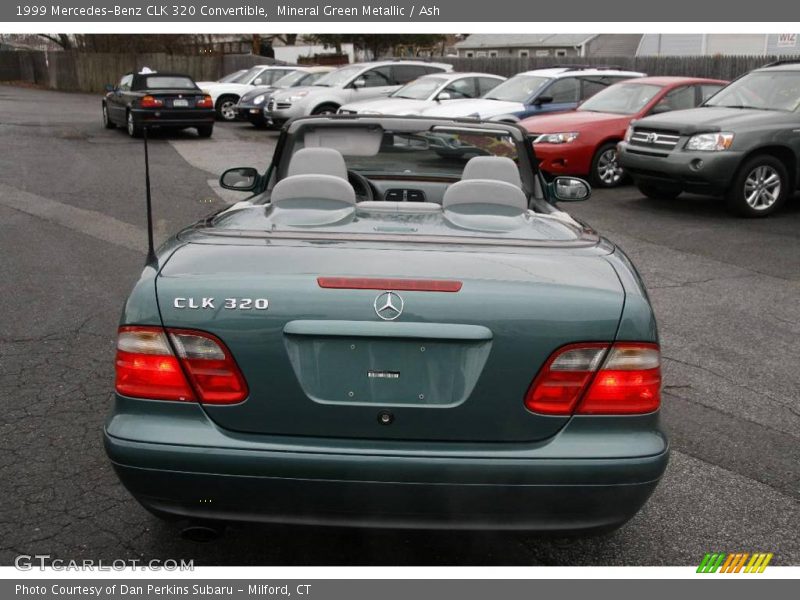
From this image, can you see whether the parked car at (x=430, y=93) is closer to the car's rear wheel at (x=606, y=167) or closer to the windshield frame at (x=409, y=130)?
the car's rear wheel at (x=606, y=167)

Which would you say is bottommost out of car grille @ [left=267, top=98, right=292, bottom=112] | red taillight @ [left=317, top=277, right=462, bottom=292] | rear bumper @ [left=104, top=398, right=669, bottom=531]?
car grille @ [left=267, top=98, right=292, bottom=112]

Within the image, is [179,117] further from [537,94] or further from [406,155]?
[406,155]

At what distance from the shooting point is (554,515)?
9.31 feet

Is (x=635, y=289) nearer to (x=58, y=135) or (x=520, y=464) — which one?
(x=520, y=464)

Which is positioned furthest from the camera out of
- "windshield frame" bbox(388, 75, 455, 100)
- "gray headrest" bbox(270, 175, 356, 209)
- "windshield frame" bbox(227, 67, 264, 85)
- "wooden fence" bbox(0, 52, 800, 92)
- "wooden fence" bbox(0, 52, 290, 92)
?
"wooden fence" bbox(0, 52, 290, 92)

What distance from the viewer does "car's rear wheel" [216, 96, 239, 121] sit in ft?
86.3

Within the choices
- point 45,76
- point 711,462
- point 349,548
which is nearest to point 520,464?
point 349,548

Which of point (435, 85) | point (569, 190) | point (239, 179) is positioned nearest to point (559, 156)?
point (435, 85)

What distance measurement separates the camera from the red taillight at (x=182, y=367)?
2863 mm

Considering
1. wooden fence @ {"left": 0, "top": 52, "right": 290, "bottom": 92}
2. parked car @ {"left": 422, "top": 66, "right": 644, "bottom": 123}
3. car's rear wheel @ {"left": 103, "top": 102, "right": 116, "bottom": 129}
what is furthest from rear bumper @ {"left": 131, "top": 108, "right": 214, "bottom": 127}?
wooden fence @ {"left": 0, "top": 52, "right": 290, "bottom": 92}

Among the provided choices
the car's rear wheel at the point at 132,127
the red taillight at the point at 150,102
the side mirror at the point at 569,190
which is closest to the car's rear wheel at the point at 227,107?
the car's rear wheel at the point at 132,127

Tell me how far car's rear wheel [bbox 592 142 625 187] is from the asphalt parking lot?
1.41m

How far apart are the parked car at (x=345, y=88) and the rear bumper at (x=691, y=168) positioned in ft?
32.3

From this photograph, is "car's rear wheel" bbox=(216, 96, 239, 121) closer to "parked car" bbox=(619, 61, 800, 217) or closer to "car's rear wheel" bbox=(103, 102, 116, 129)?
"car's rear wheel" bbox=(103, 102, 116, 129)
